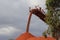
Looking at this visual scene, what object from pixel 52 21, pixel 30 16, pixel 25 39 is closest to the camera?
pixel 52 21

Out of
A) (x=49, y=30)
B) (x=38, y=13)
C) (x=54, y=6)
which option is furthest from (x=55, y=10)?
(x=38, y=13)

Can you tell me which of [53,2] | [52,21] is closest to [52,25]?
[52,21]

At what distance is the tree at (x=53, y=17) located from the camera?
1649 inches

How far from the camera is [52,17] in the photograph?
138 ft

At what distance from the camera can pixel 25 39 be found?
55.6 metres

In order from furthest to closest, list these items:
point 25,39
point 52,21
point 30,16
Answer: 1. point 30,16
2. point 25,39
3. point 52,21

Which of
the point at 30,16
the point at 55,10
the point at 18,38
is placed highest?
the point at 55,10

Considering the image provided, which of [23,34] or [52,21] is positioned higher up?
[52,21]

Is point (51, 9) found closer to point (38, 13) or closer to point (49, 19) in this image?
point (49, 19)

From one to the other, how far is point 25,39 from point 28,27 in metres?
3.85

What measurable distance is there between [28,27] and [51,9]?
659 inches

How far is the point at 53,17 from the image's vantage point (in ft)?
138

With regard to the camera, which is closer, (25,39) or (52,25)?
(52,25)

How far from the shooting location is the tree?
4188 cm
